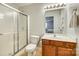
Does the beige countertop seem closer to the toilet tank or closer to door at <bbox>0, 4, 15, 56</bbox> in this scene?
the toilet tank

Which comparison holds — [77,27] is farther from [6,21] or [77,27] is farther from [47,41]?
[6,21]

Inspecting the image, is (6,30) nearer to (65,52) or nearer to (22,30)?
(22,30)

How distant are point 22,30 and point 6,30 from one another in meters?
0.28

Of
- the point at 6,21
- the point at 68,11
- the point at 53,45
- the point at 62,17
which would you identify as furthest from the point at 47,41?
the point at 6,21

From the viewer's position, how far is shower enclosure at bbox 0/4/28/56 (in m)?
1.63

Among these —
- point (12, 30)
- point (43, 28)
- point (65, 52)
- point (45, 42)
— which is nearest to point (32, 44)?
point (45, 42)

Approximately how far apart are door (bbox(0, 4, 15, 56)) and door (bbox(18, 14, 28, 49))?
0.51 ft

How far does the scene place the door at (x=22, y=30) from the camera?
1634 mm

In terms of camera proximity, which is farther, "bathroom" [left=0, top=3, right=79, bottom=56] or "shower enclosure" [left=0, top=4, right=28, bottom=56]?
"shower enclosure" [left=0, top=4, right=28, bottom=56]

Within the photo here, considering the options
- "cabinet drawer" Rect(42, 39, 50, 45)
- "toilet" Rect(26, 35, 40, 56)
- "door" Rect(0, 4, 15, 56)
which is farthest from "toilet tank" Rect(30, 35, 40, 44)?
"door" Rect(0, 4, 15, 56)

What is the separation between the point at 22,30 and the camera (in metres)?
1.74

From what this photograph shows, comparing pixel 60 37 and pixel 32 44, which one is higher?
pixel 60 37

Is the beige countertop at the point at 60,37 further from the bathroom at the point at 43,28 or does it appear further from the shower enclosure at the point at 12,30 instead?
the shower enclosure at the point at 12,30

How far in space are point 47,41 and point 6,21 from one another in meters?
0.81
